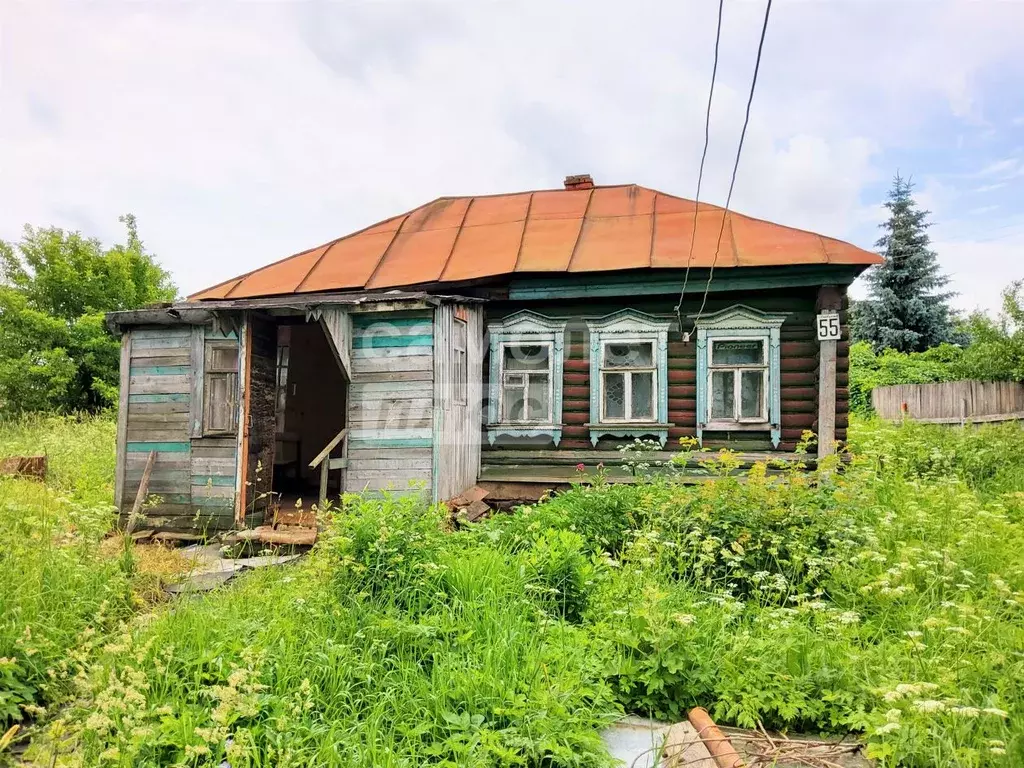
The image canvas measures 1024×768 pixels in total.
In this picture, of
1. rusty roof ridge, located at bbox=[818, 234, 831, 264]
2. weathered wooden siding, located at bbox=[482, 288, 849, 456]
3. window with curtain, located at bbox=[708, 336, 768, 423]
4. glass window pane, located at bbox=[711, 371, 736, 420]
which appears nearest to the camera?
rusty roof ridge, located at bbox=[818, 234, 831, 264]

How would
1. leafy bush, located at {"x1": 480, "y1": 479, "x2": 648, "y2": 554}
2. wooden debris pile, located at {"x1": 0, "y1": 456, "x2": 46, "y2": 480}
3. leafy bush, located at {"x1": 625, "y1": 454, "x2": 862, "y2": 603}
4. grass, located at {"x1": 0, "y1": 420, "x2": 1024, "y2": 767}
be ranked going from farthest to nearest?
1. wooden debris pile, located at {"x1": 0, "y1": 456, "x2": 46, "y2": 480}
2. leafy bush, located at {"x1": 480, "y1": 479, "x2": 648, "y2": 554}
3. leafy bush, located at {"x1": 625, "y1": 454, "x2": 862, "y2": 603}
4. grass, located at {"x1": 0, "y1": 420, "x2": 1024, "y2": 767}

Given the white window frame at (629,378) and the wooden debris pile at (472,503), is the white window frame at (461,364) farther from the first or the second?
the white window frame at (629,378)

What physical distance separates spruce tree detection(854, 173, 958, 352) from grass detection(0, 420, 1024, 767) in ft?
64.6

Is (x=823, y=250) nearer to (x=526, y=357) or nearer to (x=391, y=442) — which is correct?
(x=526, y=357)

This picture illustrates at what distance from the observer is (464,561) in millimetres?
4223

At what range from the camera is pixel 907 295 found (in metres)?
22.3

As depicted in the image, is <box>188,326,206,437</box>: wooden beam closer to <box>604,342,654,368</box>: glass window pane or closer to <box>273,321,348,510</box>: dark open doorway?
<box>273,321,348,510</box>: dark open doorway

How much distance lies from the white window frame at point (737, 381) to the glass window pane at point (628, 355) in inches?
32.2

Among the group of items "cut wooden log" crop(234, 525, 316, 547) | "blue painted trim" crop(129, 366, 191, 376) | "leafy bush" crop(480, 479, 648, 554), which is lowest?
"cut wooden log" crop(234, 525, 316, 547)

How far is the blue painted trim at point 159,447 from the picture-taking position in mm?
7570

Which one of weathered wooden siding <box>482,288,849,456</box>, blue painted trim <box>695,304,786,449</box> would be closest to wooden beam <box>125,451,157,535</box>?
weathered wooden siding <box>482,288,849,456</box>

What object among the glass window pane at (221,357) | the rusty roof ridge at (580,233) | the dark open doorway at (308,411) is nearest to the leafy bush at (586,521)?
the rusty roof ridge at (580,233)

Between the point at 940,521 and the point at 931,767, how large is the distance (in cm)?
348

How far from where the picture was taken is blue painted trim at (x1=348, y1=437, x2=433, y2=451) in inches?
282
